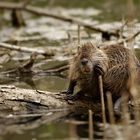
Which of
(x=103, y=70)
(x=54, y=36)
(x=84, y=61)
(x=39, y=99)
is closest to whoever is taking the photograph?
(x=84, y=61)

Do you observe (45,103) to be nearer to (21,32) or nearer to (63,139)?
(63,139)

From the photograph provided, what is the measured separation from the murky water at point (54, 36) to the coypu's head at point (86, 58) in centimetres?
48

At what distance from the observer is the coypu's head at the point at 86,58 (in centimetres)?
523

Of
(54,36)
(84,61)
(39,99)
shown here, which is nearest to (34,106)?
(39,99)

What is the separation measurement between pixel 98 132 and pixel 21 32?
6.85m

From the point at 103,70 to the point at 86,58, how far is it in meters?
0.20

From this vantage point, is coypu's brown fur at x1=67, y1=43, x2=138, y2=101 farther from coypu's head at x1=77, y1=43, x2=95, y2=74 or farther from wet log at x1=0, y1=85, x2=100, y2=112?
wet log at x1=0, y1=85, x2=100, y2=112

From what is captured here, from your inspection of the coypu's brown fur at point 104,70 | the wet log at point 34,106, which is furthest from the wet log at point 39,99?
the coypu's brown fur at point 104,70

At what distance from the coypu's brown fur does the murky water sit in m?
0.43

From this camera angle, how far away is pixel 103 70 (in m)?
5.31

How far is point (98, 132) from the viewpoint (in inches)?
188

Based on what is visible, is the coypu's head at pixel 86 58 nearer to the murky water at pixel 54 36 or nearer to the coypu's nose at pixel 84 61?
the coypu's nose at pixel 84 61

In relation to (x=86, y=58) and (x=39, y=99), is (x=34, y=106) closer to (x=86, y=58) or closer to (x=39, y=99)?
(x=39, y=99)

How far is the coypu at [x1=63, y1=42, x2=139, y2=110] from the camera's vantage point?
5.29m
